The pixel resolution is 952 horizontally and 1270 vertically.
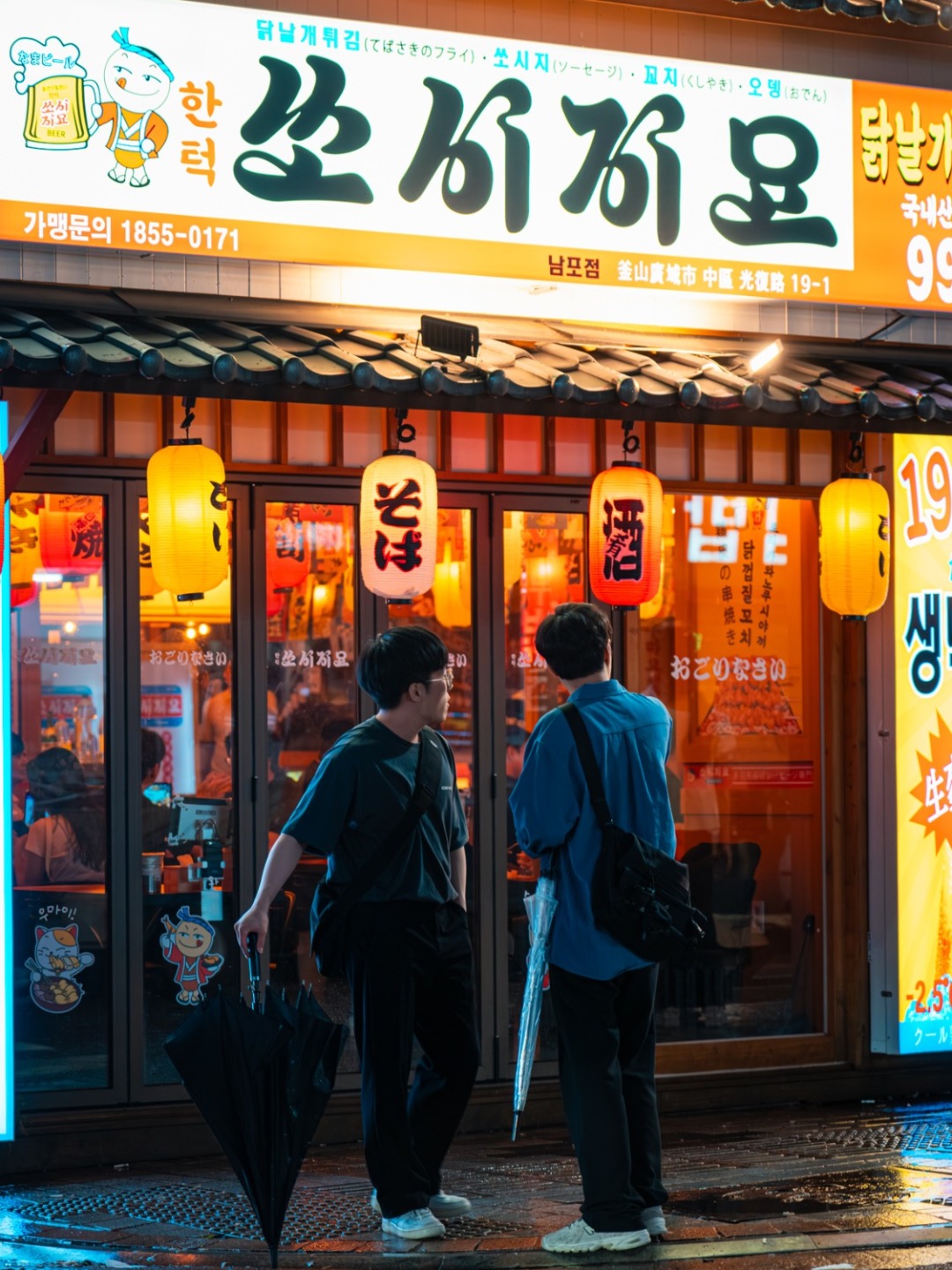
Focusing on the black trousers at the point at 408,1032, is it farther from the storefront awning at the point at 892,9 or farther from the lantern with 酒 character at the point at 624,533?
the storefront awning at the point at 892,9

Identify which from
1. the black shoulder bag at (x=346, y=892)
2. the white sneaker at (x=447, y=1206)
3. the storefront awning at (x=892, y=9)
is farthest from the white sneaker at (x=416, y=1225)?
the storefront awning at (x=892, y=9)

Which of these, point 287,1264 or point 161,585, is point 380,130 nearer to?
point 161,585

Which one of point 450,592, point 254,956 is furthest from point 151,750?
point 254,956

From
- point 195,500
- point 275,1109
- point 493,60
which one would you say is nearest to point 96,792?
point 195,500

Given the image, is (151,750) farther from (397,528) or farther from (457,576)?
(457,576)

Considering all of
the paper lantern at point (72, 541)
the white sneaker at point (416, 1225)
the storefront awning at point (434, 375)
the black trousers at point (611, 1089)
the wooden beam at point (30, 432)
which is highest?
the storefront awning at point (434, 375)

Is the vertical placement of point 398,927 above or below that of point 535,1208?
above

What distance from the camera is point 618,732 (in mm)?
6273

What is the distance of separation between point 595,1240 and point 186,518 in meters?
4.04

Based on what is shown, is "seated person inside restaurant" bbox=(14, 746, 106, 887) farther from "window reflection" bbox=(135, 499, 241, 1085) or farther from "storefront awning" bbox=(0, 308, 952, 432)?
"storefront awning" bbox=(0, 308, 952, 432)

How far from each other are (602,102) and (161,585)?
3.79m

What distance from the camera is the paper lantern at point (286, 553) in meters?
9.06

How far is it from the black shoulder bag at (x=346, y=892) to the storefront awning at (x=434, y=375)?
226 centimetres

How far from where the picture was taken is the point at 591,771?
6.20m
